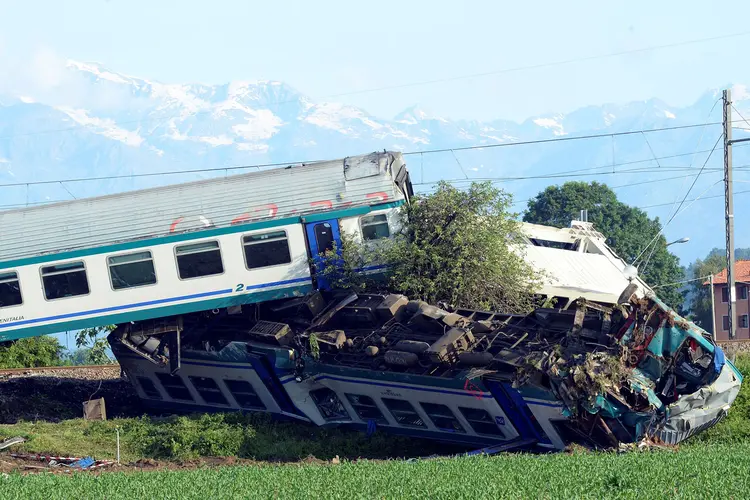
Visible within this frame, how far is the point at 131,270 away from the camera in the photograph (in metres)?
24.3

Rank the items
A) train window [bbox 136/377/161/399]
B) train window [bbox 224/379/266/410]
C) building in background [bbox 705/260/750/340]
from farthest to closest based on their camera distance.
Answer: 1. building in background [bbox 705/260/750/340]
2. train window [bbox 136/377/161/399]
3. train window [bbox 224/379/266/410]

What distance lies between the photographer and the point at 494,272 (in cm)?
2433

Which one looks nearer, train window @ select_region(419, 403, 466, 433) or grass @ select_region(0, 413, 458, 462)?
train window @ select_region(419, 403, 466, 433)

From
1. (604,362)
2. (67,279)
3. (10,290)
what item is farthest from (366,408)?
(10,290)

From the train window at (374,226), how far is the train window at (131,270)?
215 inches

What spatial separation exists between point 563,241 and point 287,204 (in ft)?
45.4

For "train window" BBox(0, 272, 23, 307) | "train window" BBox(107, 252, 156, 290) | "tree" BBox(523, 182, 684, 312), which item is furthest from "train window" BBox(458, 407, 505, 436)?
"tree" BBox(523, 182, 684, 312)

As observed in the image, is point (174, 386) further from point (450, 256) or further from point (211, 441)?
point (450, 256)

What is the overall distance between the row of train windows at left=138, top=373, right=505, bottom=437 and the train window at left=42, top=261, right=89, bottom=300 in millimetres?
3867

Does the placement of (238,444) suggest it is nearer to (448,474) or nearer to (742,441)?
(448,474)

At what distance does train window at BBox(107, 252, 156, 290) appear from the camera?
24203mm

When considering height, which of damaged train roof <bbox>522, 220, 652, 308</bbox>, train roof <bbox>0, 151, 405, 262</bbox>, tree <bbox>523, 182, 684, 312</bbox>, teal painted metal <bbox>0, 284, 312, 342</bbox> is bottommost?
tree <bbox>523, 182, 684, 312</bbox>

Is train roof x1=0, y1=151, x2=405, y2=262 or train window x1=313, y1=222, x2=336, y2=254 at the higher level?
train roof x1=0, y1=151, x2=405, y2=262

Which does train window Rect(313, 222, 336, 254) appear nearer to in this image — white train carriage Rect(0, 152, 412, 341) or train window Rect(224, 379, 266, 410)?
white train carriage Rect(0, 152, 412, 341)
